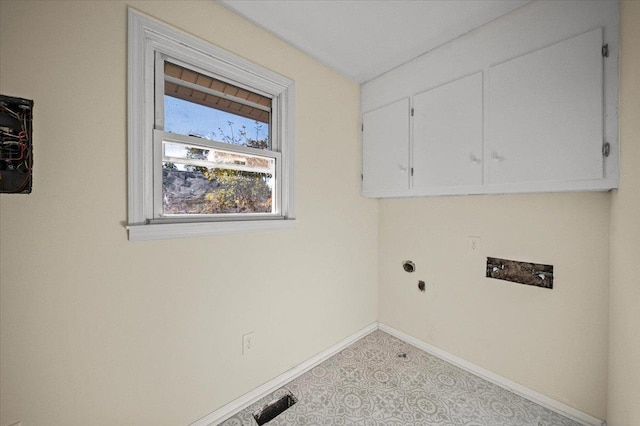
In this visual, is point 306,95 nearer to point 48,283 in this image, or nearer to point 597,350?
point 48,283

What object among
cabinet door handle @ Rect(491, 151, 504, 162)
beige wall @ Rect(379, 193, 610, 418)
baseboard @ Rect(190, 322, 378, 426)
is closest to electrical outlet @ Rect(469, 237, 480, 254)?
beige wall @ Rect(379, 193, 610, 418)

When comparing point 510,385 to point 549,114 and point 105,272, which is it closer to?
point 549,114

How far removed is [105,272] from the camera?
1090 mm

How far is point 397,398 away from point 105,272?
1.76 m

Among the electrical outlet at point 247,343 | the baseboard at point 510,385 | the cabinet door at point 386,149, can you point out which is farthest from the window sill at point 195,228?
the baseboard at point 510,385

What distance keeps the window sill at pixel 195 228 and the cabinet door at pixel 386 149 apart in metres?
0.89

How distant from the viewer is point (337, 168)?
2.06m

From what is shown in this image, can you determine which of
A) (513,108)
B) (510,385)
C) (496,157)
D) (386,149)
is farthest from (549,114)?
(510,385)

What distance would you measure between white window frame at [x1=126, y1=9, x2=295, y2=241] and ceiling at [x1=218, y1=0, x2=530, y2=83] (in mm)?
306

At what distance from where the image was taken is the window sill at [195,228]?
1.16m

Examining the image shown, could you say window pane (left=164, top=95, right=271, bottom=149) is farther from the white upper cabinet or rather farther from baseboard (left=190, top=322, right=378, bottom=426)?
baseboard (left=190, top=322, right=378, bottom=426)

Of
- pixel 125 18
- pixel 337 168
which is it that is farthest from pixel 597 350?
pixel 125 18

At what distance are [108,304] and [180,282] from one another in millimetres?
289

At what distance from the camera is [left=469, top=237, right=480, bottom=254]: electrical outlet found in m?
1.76
